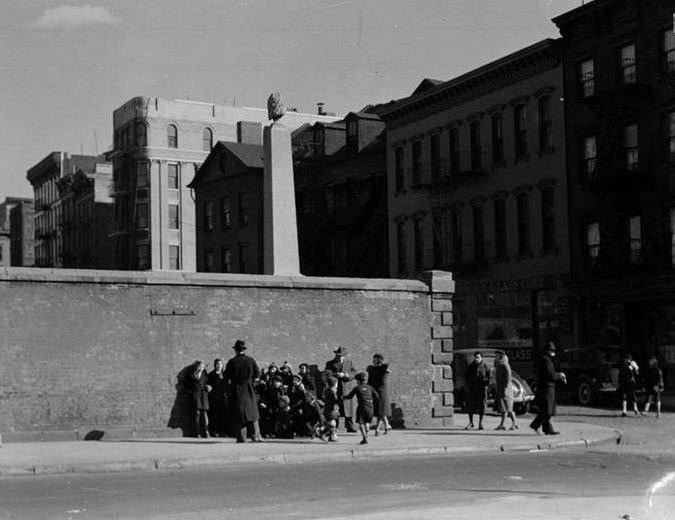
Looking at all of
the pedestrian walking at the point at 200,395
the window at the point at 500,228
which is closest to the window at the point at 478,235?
the window at the point at 500,228

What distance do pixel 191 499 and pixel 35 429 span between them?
8.82 meters

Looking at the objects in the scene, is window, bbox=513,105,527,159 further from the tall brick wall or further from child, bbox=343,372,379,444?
child, bbox=343,372,379,444

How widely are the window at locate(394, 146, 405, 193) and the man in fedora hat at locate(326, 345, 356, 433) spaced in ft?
106

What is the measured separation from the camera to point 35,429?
67.1 feet

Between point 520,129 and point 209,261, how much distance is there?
28492 mm

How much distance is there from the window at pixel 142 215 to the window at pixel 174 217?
1.91m

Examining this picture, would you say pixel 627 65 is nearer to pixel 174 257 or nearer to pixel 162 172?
pixel 162 172

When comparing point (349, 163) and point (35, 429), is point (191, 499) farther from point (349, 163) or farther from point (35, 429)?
point (349, 163)

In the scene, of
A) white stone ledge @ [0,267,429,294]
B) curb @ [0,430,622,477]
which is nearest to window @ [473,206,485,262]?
white stone ledge @ [0,267,429,294]

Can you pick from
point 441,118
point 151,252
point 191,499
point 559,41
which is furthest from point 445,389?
point 151,252

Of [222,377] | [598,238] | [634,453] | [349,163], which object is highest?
[349,163]

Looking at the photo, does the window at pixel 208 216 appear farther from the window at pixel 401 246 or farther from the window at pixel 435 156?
the window at pixel 435 156

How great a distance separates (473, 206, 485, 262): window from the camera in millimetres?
49000

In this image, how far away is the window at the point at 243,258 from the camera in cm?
6512
